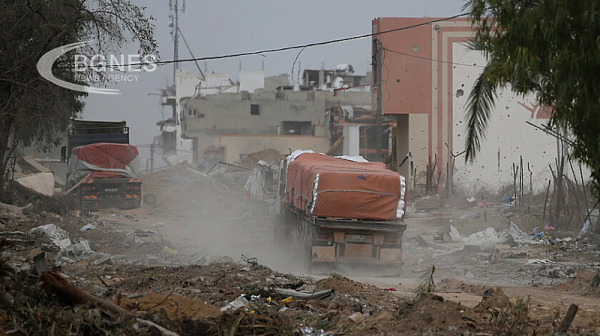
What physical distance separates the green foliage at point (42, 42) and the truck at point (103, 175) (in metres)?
6.86

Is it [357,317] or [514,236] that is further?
[514,236]

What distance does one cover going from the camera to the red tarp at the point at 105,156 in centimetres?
2650

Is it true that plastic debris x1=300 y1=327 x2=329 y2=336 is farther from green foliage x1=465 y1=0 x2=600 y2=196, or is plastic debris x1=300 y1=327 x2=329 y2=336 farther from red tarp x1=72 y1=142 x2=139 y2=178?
red tarp x1=72 y1=142 x2=139 y2=178

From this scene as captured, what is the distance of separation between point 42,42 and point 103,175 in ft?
34.9

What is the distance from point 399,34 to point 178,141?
5826cm

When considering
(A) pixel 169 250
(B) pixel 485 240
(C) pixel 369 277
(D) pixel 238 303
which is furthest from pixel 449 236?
(D) pixel 238 303

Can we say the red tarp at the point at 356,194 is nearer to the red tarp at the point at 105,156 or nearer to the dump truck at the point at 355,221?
the dump truck at the point at 355,221

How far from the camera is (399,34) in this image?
3397 cm

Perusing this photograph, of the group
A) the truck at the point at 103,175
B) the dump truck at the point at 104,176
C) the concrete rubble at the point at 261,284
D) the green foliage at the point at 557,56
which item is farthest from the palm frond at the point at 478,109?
the dump truck at the point at 104,176

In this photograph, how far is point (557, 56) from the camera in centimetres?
750

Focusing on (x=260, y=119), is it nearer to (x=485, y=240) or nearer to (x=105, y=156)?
(x=105, y=156)

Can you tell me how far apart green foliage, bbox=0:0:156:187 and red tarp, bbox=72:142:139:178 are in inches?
275

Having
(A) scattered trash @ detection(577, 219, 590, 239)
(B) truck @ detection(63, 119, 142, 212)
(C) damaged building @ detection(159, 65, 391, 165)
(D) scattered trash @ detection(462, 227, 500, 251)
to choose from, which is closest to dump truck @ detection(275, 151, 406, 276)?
(D) scattered trash @ detection(462, 227, 500, 251)

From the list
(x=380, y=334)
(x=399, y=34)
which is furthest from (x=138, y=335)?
(x=399, y=34)
